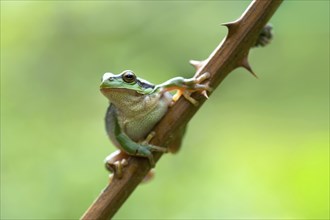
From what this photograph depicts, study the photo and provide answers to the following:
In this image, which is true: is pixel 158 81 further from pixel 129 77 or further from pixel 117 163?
pixel 117 163

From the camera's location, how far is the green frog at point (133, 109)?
96.7 inches

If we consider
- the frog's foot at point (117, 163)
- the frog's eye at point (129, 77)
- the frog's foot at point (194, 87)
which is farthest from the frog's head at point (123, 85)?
the frog's foot at point (194, 87)

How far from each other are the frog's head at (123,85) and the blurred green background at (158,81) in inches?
52.5

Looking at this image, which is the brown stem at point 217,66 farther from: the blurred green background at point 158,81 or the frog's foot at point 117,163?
the blurred green background at point 158,81

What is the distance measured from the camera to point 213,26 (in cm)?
542

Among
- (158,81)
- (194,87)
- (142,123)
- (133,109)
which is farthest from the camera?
(158,81)

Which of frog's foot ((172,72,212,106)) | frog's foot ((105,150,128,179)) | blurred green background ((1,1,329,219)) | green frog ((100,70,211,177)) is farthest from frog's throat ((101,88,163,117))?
blurred green background ((1,1,329,219))

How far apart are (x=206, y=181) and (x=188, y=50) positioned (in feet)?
5.08

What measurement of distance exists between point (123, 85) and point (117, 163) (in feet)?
1.72

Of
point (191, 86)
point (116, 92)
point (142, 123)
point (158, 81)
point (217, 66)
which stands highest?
point (217, 66)

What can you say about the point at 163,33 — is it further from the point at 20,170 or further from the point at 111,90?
the point at 111,90

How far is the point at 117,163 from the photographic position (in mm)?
2283

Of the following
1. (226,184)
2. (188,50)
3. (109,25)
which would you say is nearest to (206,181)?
(226,184)

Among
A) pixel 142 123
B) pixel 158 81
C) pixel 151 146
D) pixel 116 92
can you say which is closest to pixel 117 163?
pixel 151 146
